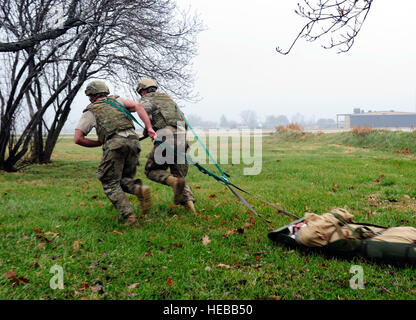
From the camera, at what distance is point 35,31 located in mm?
9484

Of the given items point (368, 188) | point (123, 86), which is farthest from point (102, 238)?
point (123, 86)

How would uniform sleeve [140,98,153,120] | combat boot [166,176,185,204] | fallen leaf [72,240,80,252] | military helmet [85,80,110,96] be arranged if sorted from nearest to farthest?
fallen leaf [72,240,80,252]
military helmet [85,80,110,96]
combat boot [166,176,185,204]
uniform sleeve [140,98,153,120]

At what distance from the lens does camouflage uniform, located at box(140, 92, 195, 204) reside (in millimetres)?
5699

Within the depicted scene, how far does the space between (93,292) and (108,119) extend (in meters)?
2.71

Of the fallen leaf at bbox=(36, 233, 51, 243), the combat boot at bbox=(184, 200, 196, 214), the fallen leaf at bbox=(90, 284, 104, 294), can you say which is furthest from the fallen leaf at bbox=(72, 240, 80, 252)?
the combat boot at bbox=(184, 200, 196, 214)

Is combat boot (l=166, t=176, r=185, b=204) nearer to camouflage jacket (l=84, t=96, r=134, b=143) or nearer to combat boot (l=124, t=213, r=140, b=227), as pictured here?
combat boot (l=124, t=213, r=140, b=227)

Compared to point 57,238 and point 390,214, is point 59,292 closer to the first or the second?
point 57,238

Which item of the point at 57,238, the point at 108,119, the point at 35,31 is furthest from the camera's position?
the point at 35,31

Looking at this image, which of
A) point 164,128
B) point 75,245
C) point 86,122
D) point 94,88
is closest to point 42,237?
point 75,245

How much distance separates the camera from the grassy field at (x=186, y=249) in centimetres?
324

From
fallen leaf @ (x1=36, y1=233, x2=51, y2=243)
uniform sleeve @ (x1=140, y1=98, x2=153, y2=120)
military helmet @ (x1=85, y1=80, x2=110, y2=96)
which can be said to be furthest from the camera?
uniform sleeve @ (x1=140, y1=98, x2=153, y2=120)

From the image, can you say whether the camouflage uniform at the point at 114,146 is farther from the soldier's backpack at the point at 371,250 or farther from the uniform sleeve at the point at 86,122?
the soldier's backpack at the point at 371,250

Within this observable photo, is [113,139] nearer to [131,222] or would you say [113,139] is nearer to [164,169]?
[164,169]

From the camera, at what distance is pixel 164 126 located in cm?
575
